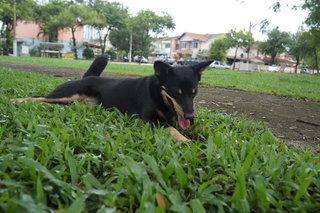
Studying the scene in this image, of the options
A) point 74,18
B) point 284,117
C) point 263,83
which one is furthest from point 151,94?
point 74,18

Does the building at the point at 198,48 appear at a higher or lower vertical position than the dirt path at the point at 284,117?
higher

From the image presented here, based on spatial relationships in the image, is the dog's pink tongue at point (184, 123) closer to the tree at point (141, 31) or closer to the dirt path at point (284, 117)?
the dirt path at point (284, 117)

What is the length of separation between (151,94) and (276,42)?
5931 cm

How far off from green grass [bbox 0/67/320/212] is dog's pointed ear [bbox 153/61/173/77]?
0.85 metres

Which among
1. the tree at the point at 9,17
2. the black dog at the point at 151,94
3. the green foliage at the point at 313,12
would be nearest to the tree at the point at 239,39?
the green foliage at the point at 313,12

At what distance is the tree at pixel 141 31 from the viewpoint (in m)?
53.4

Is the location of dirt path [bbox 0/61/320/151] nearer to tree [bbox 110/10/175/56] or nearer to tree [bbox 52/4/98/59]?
tree [bbox 52/4/98/59]

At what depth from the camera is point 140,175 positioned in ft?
5.15

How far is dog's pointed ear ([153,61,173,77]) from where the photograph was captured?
3.06 metres

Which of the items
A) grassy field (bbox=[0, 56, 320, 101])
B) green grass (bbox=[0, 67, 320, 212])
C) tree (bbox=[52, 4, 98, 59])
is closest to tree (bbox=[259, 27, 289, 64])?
tree (bbox=[52, 4, 98, 59])

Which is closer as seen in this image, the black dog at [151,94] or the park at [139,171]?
the park at [139,171]

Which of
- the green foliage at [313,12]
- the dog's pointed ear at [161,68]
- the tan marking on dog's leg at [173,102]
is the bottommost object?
the tan marking on dog's leg at [173,102]

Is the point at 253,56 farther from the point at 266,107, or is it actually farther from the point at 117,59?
the point at 266,107

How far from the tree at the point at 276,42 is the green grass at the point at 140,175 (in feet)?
191
